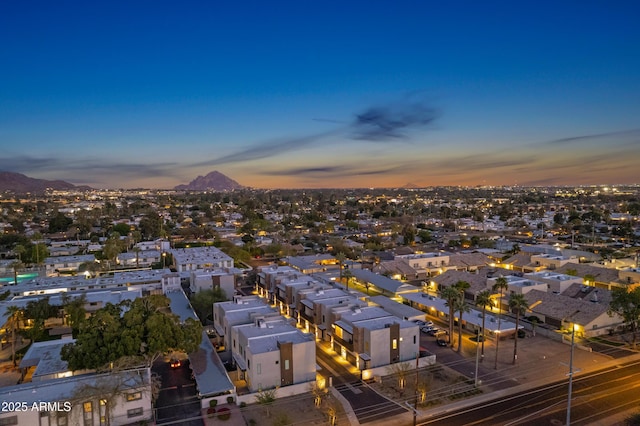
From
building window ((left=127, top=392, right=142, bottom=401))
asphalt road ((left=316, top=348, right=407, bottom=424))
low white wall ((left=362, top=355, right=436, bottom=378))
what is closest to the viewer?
building window ((left=127, top=392, right=142, bottom=401))

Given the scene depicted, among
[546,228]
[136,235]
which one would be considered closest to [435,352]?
[136,235]

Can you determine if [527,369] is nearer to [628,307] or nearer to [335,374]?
[628,307]

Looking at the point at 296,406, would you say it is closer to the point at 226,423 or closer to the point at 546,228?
the point at 226,423

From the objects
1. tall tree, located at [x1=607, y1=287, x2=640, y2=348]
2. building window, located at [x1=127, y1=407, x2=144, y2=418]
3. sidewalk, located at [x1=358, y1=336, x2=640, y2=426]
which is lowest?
sidewalk, located at [x1=358, y1=336, x2=640, y2=426]

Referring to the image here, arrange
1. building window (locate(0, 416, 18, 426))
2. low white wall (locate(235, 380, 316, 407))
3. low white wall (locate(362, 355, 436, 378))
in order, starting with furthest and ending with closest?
1. low white wall (locate(362, 355, 436, 378))
2. low white wall (locate(235, 380, 316, 407))
3. building window (locate(0, 416, 18, 426))

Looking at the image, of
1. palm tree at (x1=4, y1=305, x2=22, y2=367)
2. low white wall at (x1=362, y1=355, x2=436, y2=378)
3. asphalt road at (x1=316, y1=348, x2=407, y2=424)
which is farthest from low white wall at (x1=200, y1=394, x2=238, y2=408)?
palm tree at (x1=4, y1=305, x2=22, y2=367)

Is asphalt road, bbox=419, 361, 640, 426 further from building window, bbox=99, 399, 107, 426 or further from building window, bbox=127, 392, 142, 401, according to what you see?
building window, bbox=99, 399, 107, 426
